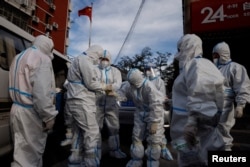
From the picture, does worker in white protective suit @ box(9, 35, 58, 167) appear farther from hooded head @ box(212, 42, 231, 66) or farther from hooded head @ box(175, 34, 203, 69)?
hooded head @ box(212, 42, 231, 66)

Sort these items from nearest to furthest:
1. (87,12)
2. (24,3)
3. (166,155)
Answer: (166,155), (87,12), (24,3)

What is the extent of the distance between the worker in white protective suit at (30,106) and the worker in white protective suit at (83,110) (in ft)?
2.50

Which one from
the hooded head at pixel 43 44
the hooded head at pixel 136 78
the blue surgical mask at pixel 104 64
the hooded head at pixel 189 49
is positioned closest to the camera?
the hooded head at pixel 189 49

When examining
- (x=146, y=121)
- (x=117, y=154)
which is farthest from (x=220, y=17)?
(x=117, y=154)

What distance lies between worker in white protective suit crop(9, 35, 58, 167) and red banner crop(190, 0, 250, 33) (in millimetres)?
5008

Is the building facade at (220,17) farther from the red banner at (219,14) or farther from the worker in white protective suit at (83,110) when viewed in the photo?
the worker in white protective suit at (83,110)

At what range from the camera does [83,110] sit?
11.2 feet

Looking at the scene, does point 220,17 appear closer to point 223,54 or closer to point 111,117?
point 223,54

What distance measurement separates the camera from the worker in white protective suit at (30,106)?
2535mm

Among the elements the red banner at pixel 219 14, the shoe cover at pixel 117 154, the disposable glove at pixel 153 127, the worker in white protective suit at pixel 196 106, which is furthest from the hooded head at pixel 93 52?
the red banner at pixel 219 14

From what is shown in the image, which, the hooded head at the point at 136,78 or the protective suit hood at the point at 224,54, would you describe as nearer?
the hooded head at the point at 136,78

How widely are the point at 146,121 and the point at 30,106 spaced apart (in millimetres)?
1871

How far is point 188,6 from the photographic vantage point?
6.01 meters

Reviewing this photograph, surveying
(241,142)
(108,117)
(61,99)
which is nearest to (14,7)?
(61,99)
